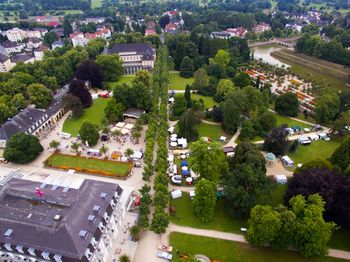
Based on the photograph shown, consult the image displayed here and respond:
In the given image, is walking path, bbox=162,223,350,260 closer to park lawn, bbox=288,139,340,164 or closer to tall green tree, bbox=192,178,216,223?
tall green tree, bbox=192,178,216,223

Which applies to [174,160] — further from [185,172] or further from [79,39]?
[79,39]

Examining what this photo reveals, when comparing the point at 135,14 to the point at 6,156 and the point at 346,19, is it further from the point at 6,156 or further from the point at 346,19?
the point at 6,156

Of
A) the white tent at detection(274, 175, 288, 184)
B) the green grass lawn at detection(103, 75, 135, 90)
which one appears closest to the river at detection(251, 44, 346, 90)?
the white tent at detection(274, 175, 288, 184)

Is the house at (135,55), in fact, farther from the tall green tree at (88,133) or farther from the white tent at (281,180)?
the white tent at (281,180)

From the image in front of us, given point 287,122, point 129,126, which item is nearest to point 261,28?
point 287,122

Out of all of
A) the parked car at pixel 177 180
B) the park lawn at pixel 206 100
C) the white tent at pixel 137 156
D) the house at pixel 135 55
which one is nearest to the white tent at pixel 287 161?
the parked car at pixel 177 180
